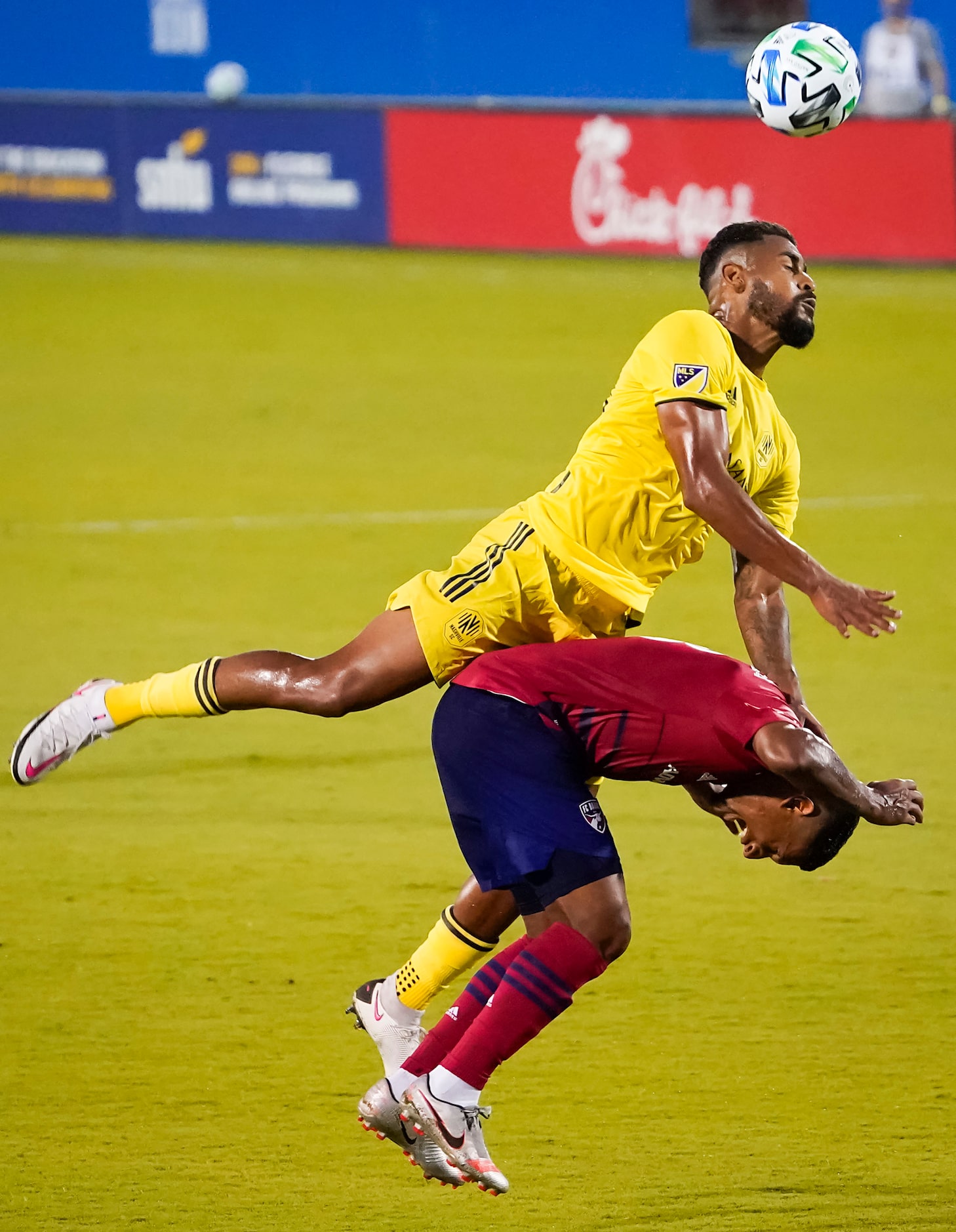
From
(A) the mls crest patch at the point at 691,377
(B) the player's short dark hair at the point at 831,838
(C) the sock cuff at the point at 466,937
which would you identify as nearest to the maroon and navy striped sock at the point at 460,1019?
(C) the sock cuff at the point at 466,937

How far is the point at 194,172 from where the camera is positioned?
24.9 m

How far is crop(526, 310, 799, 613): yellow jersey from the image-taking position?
588 cm

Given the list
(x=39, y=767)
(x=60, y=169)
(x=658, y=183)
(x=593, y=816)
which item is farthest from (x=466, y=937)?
(x=60, y=169)

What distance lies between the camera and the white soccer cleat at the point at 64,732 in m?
6.80

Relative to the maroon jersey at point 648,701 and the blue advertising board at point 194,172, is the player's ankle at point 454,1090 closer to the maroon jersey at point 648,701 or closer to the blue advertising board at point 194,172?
the maroon jersey at point 648,701

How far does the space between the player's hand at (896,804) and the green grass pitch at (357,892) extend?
105cm

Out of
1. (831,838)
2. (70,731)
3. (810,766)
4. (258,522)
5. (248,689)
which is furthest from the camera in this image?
(258,522)

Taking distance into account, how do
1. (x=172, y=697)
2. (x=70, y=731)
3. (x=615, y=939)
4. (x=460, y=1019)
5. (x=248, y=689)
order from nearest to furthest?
(x=615, y=939), (x=460, y=1019), (x=248, y=689), (x=172, y=697), (x=70, y=731)

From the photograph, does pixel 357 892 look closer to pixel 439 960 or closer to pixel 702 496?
pixel 439 960

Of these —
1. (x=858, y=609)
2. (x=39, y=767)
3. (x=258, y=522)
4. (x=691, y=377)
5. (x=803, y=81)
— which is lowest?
(x=258, y=522)

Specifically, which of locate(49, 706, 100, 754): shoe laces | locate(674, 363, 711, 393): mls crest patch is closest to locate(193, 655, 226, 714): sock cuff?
locate(49, 706, 100, 754): shoe laces

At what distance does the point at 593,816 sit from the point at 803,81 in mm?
3324

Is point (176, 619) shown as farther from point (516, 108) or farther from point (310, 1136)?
point (516, 108)

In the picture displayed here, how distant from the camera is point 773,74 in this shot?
7.29 meters
